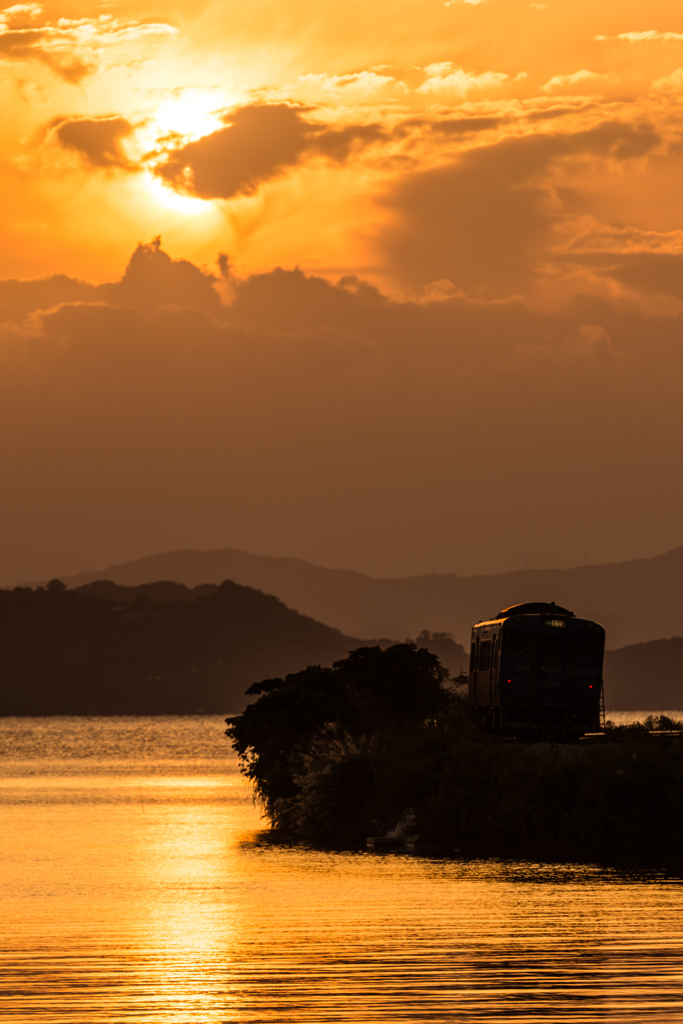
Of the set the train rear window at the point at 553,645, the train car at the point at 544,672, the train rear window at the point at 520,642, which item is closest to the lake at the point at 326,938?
the train car at the point at 544,672

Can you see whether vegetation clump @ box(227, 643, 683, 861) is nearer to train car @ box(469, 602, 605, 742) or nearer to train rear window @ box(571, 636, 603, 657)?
train car @ box(469, 602, 605, 742)

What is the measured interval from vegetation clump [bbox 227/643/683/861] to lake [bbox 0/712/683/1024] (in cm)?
357

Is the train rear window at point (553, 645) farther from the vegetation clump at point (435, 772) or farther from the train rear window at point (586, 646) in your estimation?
the vegetation clump at point (435, 772)

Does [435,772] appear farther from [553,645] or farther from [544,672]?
[553,645]

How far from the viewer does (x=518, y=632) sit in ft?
188

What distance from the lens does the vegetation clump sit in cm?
4662

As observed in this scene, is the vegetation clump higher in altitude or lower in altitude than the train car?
lower

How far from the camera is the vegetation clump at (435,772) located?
46.6 metres

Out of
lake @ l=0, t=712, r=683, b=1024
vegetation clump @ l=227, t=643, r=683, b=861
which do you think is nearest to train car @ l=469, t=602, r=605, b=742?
vegetation clump @ l=227, t=643, r=683, b=861

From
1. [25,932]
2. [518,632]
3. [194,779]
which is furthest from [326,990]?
[194,779]

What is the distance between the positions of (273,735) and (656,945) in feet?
136

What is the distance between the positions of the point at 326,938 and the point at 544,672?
97.4ft

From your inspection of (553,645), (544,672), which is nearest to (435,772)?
(544,672)

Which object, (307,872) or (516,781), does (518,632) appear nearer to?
(516,781)
